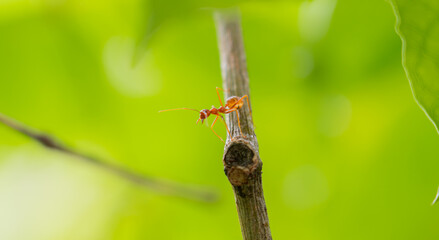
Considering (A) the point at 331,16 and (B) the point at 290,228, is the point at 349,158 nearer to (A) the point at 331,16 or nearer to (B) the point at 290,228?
(B) the point at 290,228

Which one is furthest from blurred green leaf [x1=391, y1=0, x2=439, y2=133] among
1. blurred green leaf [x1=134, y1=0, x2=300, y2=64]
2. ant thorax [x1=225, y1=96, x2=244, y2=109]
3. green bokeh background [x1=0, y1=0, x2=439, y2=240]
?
green bokeh background [x1=0, y1=0, x2=439, y2=240]

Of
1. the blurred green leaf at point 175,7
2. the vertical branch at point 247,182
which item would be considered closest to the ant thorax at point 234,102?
the vertical branch at point 247,182

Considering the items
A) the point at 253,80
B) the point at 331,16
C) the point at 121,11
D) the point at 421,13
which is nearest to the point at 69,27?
the point at 121,11

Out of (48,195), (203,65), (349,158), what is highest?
(203,65)

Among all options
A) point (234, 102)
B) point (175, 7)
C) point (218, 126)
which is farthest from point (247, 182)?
point (218, 126)

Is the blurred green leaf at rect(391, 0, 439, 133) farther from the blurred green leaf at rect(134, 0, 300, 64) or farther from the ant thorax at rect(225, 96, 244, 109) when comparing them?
the ant thorax at rect(225, 96, 244, 109)

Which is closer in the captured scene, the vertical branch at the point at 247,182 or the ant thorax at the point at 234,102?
the vertical branch at the point at 247,182

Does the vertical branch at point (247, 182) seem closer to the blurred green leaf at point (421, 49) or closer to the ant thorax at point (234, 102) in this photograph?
the ant thorax at point (234, 102)
